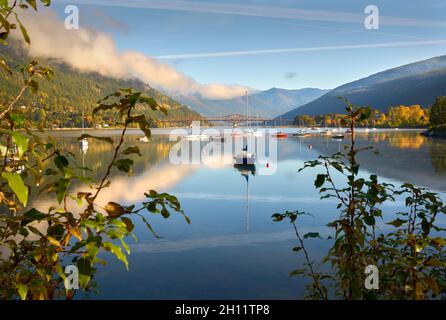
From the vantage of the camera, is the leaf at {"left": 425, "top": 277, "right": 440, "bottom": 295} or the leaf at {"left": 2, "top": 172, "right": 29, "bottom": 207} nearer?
the leaf at {"left": 2, "top": 172, "right": 29, "bottom": 207}

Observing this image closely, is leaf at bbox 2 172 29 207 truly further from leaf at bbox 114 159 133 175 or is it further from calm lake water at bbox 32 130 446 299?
calm lake water at bbox 32 130 446 299

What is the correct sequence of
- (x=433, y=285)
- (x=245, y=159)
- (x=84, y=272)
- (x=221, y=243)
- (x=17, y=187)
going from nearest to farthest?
1. (x=17, y=187)
2. (x=84, y=272)
3. (x=433, y=285)
4. (x=221, y=243)
5. (x=245, y=159)

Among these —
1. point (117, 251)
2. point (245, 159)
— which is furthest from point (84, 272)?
point (245, 159)

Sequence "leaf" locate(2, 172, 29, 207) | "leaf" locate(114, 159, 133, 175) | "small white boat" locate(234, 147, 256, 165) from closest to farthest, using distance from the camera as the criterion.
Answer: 1. "leaf" locate(2, 172, 29, 207)
2. "leaf" locate(114, 159, 133, 175)
3. "small white boat" locate(234, 147, 256, 165)

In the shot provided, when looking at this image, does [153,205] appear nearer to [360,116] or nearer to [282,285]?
[360,116]

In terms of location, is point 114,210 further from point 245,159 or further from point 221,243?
point 245,159

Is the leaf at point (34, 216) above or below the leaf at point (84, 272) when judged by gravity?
above

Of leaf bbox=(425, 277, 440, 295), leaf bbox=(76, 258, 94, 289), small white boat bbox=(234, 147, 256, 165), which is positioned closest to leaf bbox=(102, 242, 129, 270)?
leaf bbox=(76, 258, 94, 289)

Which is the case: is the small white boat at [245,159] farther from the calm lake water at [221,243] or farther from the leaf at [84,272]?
the leaf at [84,272]

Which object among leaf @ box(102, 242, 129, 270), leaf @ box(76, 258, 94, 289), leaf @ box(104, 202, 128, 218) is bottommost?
leaf @ box(76, 258, 94, 289)

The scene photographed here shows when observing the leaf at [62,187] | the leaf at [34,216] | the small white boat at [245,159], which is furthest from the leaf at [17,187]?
the small white boat at [245,159]

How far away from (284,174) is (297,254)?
28.9 m

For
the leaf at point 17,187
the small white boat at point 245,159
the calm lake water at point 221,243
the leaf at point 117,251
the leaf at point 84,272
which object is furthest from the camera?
the small white boat at point 245,159

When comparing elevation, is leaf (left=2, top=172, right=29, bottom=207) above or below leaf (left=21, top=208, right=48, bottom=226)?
above
